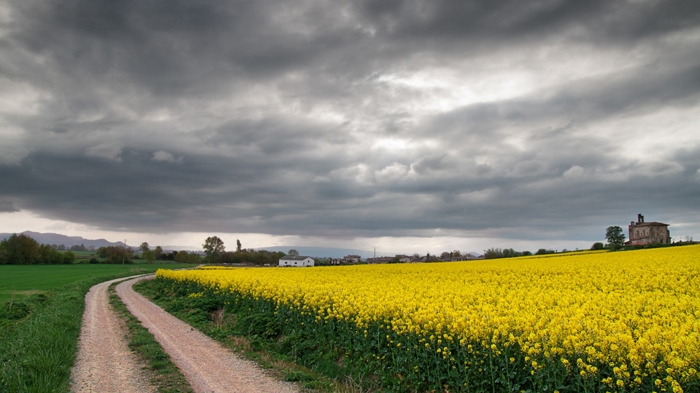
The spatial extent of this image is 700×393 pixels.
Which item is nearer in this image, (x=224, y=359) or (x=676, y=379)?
(x=676, y=379)

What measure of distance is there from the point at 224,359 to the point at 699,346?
37.9 ft

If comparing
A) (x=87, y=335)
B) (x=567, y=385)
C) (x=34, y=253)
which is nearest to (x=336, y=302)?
(x=567, y=385)

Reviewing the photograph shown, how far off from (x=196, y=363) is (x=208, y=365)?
0.43 m

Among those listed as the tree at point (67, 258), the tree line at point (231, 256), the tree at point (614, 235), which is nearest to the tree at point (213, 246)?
the tree line at point (231, 256)

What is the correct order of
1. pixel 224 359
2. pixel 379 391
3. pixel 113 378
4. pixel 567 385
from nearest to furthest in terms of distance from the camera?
pixel 567 385, pixel 379 391, pixel 113 378, pixel 224 359

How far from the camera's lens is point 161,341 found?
15383mm

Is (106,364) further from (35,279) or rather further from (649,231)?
(649,231)

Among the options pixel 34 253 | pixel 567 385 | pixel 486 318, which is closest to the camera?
pixel 567 385

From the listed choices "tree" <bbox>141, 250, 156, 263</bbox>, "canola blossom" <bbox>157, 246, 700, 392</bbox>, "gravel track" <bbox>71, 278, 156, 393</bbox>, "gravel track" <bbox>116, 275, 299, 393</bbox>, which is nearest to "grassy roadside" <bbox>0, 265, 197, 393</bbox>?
"gravel track" <bbox>71, 278, 156, 393</bbox>

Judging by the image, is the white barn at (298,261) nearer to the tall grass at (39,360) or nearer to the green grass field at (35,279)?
the green grass field at (35,279)

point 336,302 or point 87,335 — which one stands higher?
point 336,302

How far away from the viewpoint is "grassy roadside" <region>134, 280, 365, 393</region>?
34.5 feet

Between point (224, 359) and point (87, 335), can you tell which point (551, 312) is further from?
point (87, 335)

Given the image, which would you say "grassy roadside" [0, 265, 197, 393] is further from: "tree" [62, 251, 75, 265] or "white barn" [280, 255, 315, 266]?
"tree" [62, 251, 75, 265]
